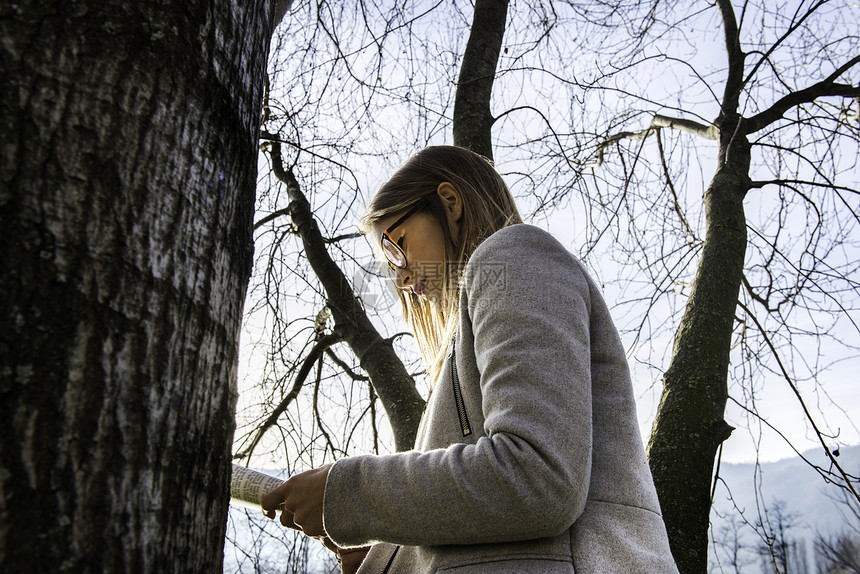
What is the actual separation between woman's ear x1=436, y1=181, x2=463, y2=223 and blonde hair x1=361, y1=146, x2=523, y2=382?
0.03 ft

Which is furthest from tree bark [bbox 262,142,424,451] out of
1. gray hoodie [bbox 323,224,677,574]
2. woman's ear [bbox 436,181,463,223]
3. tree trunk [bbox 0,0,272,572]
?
tree trunk [bbox 0,0,272,572]

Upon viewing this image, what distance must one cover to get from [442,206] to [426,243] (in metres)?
0.10

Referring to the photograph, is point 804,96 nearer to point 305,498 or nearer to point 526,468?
point 526,468

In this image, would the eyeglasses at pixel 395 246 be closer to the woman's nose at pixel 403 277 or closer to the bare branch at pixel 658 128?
the woman's nose at pixel 403 277

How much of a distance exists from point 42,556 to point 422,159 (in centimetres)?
118

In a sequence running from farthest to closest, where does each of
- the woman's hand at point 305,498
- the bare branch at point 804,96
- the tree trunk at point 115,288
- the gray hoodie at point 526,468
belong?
the bare branch at point 804,96
the woman's hand at point 305,498
the gray hoodie at point 526,468
the tree trunk at point 115,288

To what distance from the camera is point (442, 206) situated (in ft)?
4.88

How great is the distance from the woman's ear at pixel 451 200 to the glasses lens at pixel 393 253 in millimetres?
151

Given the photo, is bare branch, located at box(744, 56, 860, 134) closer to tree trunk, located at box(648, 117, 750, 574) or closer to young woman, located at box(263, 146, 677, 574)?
tree trunk, located at box(648, 117, 750, 574)

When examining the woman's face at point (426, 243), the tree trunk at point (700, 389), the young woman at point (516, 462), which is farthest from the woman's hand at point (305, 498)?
Answer: the tree trunk at point (700, 389)

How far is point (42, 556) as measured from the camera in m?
0.58

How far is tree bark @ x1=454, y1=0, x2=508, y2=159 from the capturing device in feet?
8.77

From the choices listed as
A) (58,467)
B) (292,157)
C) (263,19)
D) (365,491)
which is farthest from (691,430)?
(292,157)

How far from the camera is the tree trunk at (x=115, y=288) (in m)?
0.60
